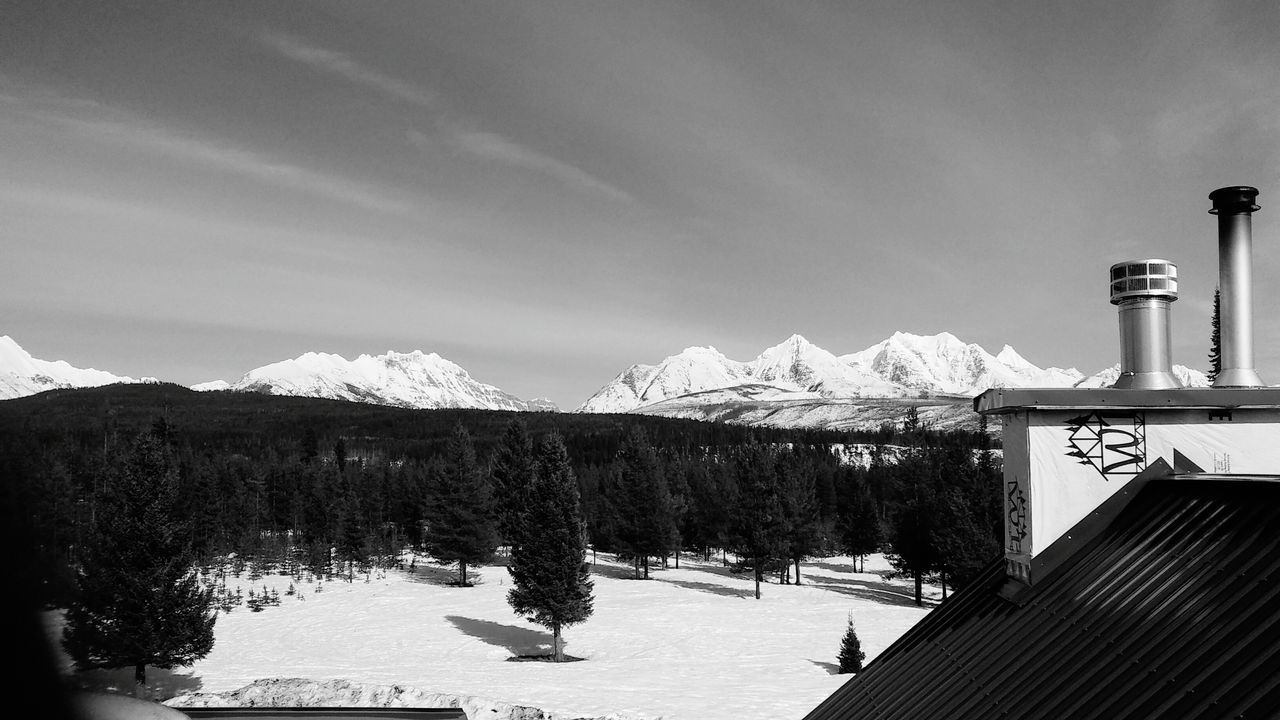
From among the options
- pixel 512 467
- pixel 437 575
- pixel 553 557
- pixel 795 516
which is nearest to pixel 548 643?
pixel 553 557

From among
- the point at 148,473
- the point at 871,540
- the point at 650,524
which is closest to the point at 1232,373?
the point at 148,473

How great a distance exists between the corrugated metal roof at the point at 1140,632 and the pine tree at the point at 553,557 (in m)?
25.2

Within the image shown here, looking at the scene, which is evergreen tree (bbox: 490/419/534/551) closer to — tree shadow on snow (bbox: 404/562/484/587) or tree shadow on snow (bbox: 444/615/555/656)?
tree shadow on snow (bbox: 404/562/484/587)

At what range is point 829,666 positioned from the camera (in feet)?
89.2

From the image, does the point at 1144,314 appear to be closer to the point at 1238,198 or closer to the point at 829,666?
the point at 1238,198

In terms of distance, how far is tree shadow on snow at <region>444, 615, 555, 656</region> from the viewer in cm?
3319

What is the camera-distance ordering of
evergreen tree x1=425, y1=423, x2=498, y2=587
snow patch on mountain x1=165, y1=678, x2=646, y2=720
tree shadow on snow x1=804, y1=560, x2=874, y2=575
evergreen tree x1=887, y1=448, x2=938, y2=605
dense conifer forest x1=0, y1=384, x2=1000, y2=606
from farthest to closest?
tree shadow on snow x1=804, y1=560, x2=874, y2=575 → evergreen tree x1=425, y1=423, x2=498, y2=587 → evergreen tree x1=887, y1=448, x2=938, y2=605 → dense conifer forest x1=0, y1=384, x2=1000, y2=606 → snow patch on mountain x1=165, y1=678, x2=646, y2=720

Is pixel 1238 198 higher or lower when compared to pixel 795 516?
higher

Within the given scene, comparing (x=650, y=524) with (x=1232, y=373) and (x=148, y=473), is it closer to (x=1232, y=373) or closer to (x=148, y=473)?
(x=148, y=473)

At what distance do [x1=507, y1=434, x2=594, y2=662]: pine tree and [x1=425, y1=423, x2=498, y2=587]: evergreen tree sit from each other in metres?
19.0

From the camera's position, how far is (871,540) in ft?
209

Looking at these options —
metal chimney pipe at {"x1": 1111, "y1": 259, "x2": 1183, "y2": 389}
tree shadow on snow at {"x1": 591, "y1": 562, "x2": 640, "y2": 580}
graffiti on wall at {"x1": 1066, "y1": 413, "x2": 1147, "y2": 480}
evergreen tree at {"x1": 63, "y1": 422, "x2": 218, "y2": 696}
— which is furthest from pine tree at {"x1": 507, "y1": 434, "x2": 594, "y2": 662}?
graffiti on wall at {"x1": 1066, "y1": 413, "x2": 1147, "y2": 480}

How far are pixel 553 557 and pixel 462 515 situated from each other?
67.7 feet

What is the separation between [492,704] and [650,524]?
3565 centimetres
